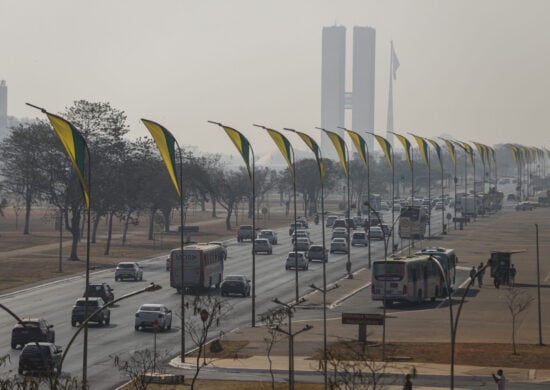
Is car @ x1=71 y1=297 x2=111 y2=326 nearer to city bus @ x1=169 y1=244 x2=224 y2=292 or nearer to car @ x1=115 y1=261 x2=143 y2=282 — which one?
city bus @ x1=169 y1=244 x2=224 y2=292

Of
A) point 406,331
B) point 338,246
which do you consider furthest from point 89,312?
point 338,246

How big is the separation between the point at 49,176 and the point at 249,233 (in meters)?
33.5

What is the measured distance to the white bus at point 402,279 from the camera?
8619 centimetres

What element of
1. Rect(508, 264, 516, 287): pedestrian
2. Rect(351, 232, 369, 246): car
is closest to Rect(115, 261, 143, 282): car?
Rect(508, 264, 516, 287): pedestrian

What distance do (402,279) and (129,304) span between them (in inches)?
742

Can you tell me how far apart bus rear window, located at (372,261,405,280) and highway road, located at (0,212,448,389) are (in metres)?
7.70

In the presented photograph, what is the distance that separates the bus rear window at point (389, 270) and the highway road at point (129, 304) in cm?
770

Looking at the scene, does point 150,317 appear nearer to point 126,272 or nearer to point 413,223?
point 126,272

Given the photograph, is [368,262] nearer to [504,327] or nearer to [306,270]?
[306,270]

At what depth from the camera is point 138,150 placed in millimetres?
157750

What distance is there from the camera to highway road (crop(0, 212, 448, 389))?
6475 centimetres

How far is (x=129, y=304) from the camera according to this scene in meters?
91.4

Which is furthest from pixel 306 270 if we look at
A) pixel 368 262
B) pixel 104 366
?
pixel 104 366

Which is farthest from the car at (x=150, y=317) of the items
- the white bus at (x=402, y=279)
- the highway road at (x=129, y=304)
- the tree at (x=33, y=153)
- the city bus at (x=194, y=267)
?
the tree at (x=33, y=153)
